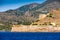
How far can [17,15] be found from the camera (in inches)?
5108

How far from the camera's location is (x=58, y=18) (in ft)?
266

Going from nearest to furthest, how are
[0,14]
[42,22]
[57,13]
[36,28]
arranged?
[36,28]
[42,22]
[57,13]
[0,14]

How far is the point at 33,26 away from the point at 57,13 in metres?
12.8

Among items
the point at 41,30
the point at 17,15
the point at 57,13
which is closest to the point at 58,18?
the point at 57,13

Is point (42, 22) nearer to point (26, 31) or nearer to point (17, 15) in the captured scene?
point (26, 31)

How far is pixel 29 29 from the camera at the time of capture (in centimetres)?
7344

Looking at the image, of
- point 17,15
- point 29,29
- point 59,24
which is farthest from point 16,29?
point 17,15

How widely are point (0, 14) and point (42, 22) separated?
5448cm

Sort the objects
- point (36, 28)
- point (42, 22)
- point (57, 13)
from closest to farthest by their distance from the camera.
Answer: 1. point (36, 28)
2. point (42, 22)
3. point (57, 13)

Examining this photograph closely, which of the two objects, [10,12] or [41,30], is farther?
[10,12]

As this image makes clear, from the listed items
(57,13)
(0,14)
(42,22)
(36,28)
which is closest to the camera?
(36,28)

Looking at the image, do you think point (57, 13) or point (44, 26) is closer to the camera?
point (44, 26)

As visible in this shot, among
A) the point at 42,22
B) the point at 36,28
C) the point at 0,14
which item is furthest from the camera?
the point at 0,14

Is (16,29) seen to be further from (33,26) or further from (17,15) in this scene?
(17,15)
